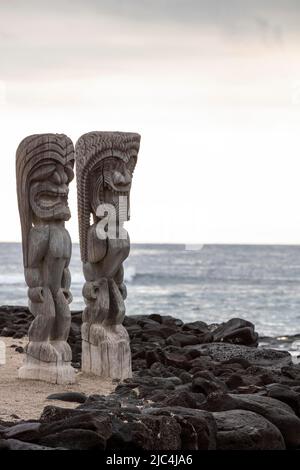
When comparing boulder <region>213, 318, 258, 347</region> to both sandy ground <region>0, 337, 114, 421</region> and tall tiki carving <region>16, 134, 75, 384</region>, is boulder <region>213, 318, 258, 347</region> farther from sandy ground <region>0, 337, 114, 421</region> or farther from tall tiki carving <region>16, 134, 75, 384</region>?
tall tiki carving <region>16, 134, 75, 384</region>

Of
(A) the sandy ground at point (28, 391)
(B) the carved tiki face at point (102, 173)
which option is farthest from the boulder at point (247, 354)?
(B) the carved tiki face at point (102, 173)

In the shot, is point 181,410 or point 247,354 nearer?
point 181,410

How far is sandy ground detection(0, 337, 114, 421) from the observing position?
9.88 metres

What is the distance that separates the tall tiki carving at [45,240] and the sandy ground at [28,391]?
0.69 ft

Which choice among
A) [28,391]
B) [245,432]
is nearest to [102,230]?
[28,391]

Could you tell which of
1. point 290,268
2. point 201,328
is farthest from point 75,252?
point 201,328

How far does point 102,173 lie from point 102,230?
67 centimetres

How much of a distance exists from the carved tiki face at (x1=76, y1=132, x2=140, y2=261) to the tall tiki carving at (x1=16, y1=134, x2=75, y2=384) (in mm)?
530

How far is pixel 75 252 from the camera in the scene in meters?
85.3

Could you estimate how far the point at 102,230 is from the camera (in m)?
12.5

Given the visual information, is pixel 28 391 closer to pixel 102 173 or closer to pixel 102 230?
pixel 102 230

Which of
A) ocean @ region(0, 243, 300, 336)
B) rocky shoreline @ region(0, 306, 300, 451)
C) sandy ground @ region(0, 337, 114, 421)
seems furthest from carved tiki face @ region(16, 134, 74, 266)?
ocean @ region(0, 243, 300, 336)

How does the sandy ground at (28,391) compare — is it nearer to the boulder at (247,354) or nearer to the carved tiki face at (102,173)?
the carved tiki face at (102,173)
